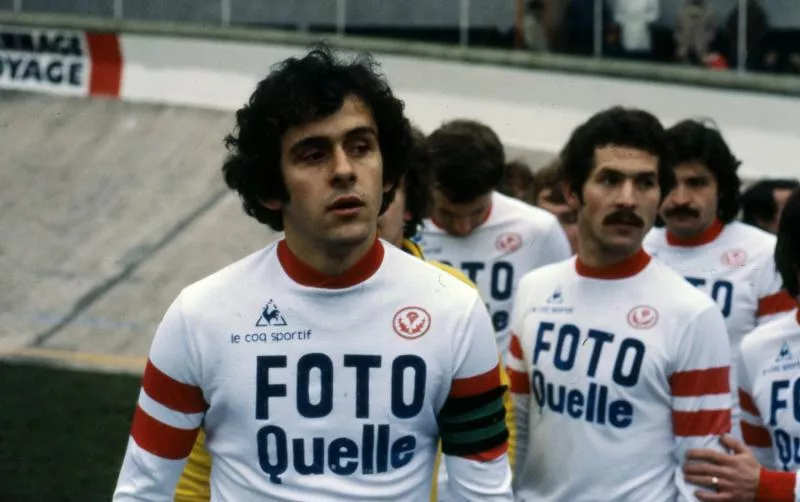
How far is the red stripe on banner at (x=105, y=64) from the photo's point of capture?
866 inches

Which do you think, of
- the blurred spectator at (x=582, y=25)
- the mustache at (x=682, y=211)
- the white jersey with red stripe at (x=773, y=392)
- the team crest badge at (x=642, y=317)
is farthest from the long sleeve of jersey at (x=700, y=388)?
the blurred spectator at (x=582, y=25)

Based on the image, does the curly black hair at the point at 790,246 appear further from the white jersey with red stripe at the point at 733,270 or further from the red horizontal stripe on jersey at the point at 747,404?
the white jersey with red stripe at the point at 733,270

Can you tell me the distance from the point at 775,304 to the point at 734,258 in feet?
1.20

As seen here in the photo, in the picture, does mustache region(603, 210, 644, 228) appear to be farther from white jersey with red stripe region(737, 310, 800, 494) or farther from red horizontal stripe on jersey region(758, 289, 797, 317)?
red horizontal stripe on jersey region(758, 289, 797, 317)

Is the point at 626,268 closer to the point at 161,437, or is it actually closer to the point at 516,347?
the point at 516,347

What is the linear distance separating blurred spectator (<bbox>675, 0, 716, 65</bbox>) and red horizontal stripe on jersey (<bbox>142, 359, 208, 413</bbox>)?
16.0 meters

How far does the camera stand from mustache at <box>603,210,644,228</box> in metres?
5.96

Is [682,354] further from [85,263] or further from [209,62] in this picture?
[209,62]

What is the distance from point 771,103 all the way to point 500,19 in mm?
3504

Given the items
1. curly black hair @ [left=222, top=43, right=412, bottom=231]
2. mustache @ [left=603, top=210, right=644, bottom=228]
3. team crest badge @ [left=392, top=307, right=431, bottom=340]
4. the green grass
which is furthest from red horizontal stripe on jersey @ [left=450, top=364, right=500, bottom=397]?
the green grass

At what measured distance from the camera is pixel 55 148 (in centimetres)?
2092

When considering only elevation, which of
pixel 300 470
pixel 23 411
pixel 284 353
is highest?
pixel 284 353

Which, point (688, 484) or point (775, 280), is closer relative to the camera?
point (688, 484)

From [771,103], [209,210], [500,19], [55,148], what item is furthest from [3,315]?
[771,103]
